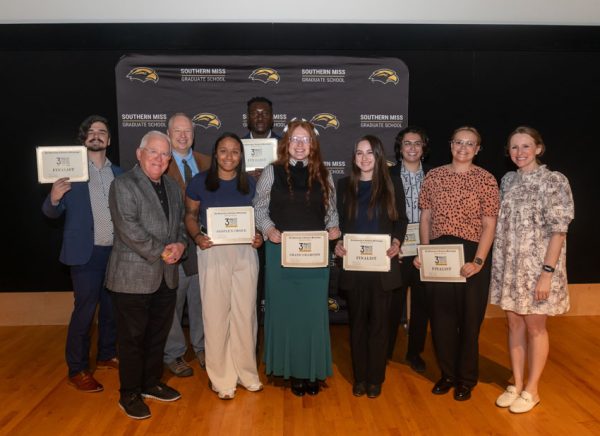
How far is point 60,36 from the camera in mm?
4641

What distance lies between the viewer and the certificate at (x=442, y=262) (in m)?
3.04

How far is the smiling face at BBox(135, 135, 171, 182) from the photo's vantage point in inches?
111

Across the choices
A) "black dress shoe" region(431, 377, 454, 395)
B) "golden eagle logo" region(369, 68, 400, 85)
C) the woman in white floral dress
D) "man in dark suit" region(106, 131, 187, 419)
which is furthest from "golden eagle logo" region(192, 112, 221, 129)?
"black dress shoe" region(431, 377, 454, 395)

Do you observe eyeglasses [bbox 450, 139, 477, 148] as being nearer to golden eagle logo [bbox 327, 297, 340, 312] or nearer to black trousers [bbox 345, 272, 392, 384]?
black trousers [bbox 345, 272, 392, 384]

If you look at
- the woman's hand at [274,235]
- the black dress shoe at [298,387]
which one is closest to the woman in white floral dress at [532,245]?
the black dress shoe at [298,387]

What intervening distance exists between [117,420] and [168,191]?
4.79 ft

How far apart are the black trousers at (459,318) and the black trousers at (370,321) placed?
1.13 ft

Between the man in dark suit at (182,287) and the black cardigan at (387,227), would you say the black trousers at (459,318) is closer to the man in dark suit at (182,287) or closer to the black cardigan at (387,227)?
the black cardigan at (387,227)

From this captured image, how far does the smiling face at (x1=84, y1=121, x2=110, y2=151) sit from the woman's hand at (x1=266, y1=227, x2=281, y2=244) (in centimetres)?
142

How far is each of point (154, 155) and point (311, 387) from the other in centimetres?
188

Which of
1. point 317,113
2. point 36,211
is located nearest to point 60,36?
point 36,211

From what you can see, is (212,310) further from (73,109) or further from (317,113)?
(73,109)

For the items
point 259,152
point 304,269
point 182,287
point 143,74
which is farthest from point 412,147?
point 143,74

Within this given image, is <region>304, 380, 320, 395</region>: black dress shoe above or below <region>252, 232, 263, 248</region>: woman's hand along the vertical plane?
below
